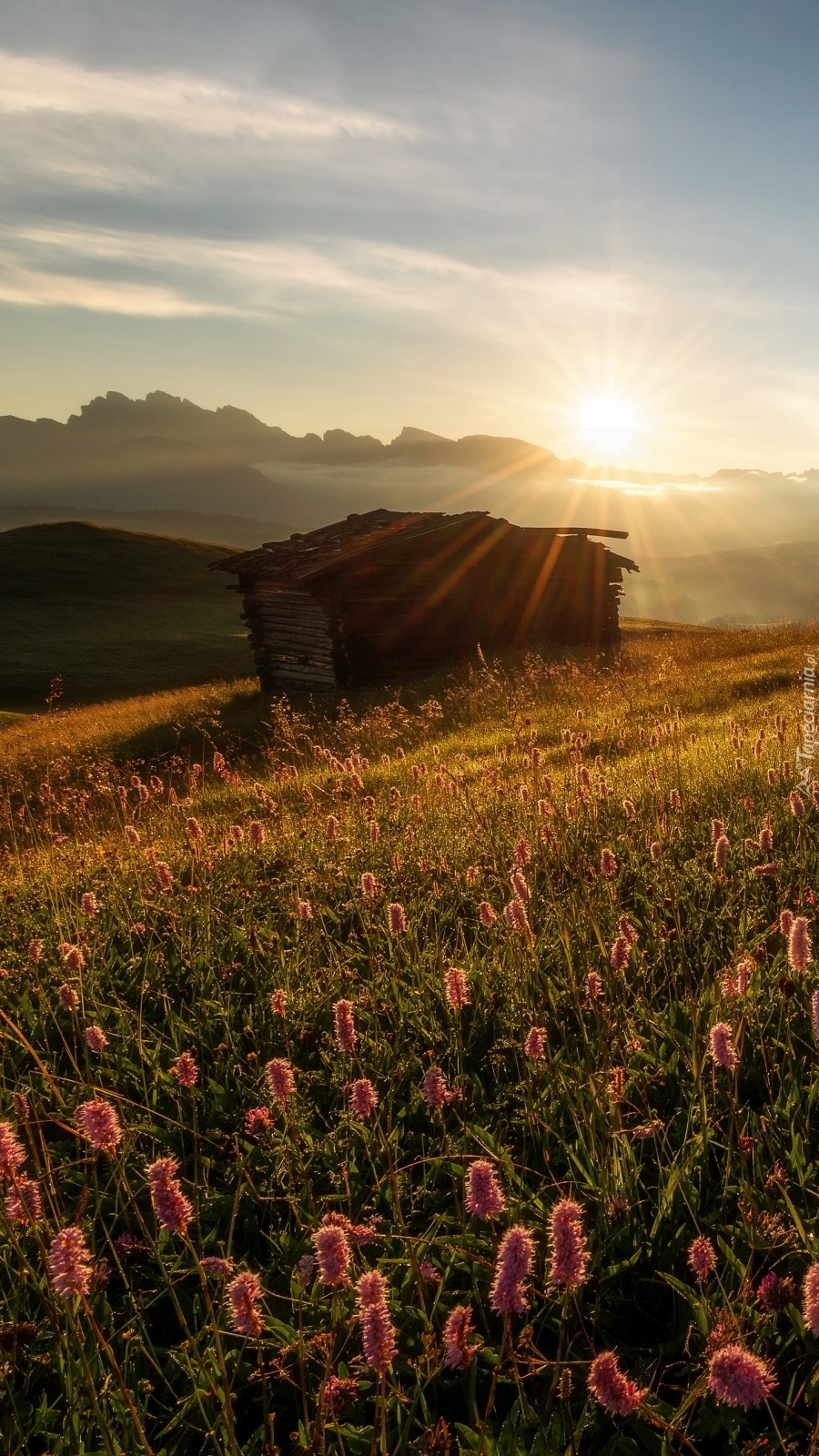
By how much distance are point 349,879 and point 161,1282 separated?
2884mm

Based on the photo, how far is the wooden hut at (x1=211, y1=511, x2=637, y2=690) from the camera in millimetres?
28203

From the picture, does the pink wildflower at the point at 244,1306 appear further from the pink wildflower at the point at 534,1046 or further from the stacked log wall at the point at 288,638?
the stacked log wall at the point at 288,638

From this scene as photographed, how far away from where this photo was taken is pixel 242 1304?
1465mm

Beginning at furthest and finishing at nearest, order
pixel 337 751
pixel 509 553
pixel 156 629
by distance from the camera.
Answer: pixel 156 629, pixel 509 553, pixel 337 751

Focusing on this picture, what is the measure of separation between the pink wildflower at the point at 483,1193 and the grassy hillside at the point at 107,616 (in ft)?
124

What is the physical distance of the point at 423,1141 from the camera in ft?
9.42

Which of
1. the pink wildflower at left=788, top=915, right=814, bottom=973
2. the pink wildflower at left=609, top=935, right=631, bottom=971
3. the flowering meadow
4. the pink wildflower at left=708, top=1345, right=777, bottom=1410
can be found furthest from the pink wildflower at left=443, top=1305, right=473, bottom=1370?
the pink wildflower at left=609, top=935, right=631, bottom=971

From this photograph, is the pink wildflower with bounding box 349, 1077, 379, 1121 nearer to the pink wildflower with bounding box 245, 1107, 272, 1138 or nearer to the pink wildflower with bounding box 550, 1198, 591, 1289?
the pink wildflower with bounding box 550, 1198, 591, 1289

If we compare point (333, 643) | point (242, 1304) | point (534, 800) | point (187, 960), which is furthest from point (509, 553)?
point (242, 1304)

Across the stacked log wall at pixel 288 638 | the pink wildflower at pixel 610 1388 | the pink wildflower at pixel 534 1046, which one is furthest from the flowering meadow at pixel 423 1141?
the stacked log wall at pixel 288 638

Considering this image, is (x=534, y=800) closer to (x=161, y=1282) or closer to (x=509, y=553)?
(x=161, y=1282)

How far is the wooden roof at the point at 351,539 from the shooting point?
2786cm

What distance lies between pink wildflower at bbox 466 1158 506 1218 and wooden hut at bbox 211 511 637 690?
2573 cm

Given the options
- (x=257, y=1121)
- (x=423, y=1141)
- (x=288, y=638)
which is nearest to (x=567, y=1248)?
(x=423, y=1141)
